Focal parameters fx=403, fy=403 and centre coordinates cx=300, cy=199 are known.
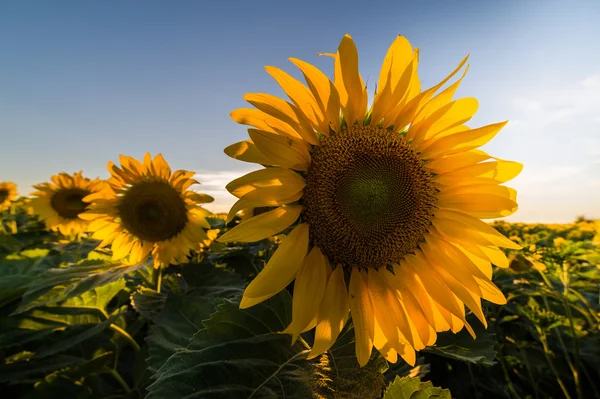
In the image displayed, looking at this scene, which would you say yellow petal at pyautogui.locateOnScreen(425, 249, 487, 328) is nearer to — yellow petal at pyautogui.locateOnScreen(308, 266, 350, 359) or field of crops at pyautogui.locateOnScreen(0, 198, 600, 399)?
field of crops at pyautogui.locateOnScreen(0, 198, 600, 399)

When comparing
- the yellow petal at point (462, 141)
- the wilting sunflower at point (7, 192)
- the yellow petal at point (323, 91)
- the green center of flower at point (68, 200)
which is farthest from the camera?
the wilting sunflower at point (7, 192)

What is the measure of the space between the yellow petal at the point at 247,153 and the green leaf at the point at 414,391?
76cm

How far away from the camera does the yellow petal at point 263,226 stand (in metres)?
1.23

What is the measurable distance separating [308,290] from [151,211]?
2374mm

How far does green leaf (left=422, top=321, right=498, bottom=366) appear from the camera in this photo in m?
1.43

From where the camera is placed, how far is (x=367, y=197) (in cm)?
152

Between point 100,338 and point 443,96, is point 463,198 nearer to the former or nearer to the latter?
point 443,96

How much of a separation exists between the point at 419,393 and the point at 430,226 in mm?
660

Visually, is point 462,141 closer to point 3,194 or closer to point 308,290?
point 308,290

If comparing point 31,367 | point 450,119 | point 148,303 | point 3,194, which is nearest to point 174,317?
point 148,303

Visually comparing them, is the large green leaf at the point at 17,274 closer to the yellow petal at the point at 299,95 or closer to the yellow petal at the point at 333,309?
the yellow petal at the point at 333,309

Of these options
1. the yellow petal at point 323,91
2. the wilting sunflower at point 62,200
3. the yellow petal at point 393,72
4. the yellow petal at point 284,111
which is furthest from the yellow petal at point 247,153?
the wilting sunflower at point 62,200

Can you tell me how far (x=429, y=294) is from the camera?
1499 millimetres

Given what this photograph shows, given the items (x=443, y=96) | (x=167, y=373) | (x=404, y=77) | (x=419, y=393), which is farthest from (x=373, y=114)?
(x=167, y=373)
